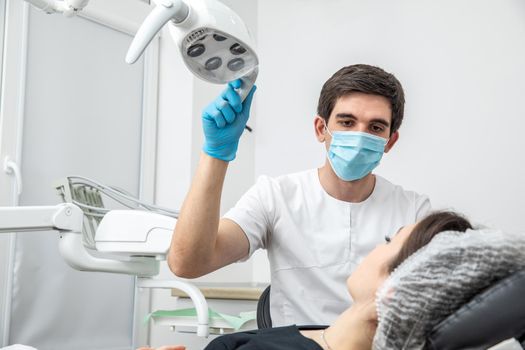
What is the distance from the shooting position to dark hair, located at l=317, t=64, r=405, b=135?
1.56 metres

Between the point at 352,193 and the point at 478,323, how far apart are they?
88cm

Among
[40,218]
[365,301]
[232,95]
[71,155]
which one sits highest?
[232,95]

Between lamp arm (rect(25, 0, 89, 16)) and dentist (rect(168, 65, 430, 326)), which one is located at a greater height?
lamp arm (rect(25, 0, 89, 16))

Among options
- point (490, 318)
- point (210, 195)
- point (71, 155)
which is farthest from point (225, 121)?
point (71, 155)

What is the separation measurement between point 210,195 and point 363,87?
0.54 m

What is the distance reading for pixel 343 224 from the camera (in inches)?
63.3

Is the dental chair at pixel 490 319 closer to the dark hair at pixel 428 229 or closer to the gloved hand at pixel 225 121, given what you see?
the dark hair at pixel 428 229

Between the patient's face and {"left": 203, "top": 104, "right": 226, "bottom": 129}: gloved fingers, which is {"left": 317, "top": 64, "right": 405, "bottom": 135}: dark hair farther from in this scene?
the patient's face

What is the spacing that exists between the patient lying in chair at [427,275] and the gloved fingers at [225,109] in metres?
0.47

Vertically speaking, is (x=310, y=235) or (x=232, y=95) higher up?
(x=232, y=95)

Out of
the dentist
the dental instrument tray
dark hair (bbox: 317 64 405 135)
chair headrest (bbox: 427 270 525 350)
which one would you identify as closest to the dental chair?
chair headrest (bbox: 427 270 525 350)

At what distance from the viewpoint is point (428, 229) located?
104 cm

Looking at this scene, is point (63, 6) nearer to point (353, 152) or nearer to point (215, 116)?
point (215, 116)

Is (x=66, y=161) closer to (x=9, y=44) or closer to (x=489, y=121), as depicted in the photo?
(x=9, y=44)
